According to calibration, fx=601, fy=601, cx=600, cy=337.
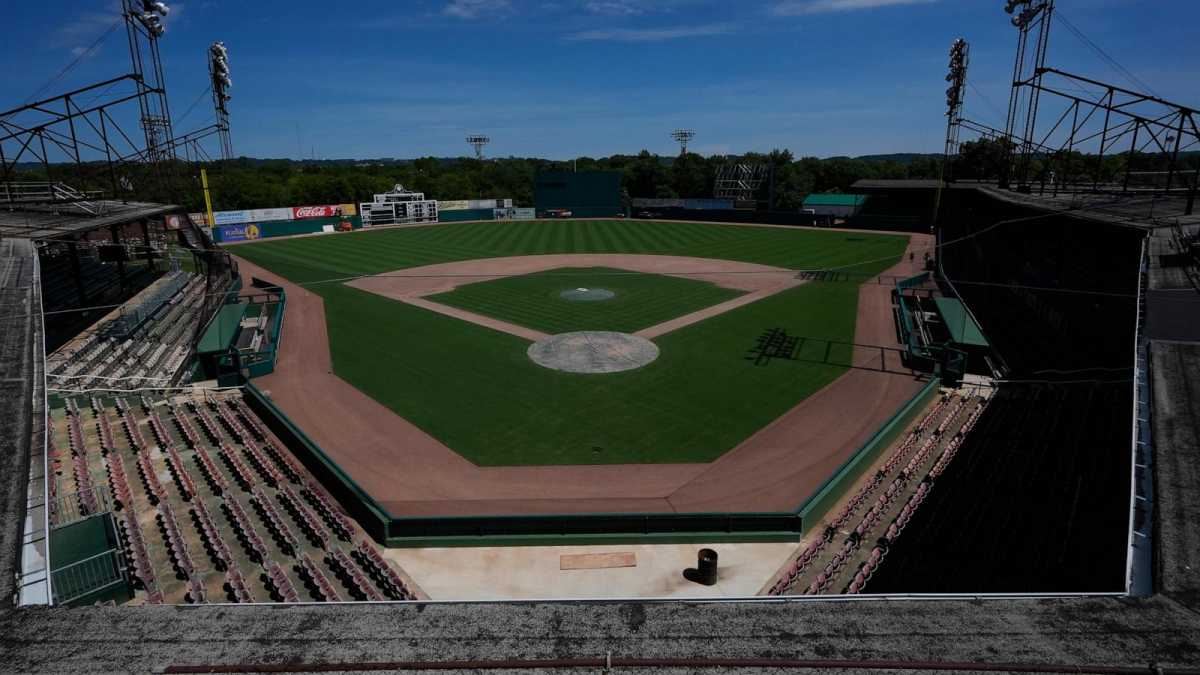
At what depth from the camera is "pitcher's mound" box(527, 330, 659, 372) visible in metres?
25.9

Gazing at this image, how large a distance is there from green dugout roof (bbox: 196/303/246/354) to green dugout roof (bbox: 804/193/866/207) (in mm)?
77037

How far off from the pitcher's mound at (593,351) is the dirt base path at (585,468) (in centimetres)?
749

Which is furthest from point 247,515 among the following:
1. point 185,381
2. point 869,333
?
point 869,333

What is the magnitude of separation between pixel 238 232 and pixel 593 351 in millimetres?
61232

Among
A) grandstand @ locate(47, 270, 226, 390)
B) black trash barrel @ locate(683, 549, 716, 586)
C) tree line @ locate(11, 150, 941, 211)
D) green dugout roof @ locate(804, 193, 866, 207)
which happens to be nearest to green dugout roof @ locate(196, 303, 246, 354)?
grandstand @ locate(47, 270, 226, 390)

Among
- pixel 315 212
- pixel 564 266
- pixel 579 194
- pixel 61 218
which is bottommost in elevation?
pixel 564 266

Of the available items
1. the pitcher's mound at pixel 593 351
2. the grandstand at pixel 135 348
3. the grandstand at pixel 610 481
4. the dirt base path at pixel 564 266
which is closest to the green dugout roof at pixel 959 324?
the grandstand at pixel 610 481

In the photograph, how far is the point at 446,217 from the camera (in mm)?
88812

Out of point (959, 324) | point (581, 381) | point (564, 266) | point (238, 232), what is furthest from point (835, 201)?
point (238, 232)

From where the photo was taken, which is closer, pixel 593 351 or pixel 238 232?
pixel 593 351

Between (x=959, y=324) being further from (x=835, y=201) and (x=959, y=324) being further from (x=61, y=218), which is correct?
(x=835, y=201)

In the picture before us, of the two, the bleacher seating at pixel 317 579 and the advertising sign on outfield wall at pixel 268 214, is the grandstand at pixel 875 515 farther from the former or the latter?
the advertising sign on outfield wall at pixel 268 214

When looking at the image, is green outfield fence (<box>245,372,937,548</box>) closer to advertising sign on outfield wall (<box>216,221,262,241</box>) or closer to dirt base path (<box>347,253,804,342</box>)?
dirt base path (<box>347,253,804,342</box>)

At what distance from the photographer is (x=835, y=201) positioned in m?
87.5
